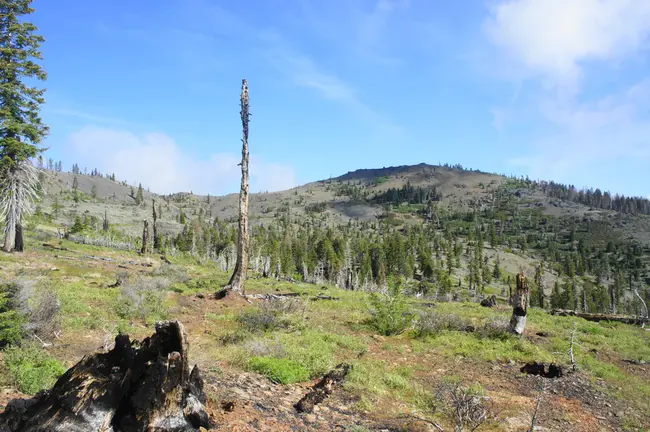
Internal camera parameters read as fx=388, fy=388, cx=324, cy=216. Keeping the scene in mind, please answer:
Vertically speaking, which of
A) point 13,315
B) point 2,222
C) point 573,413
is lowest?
point 573,413

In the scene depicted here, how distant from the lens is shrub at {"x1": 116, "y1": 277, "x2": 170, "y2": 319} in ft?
41.7

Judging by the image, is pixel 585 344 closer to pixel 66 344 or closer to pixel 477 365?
pixel 477 365

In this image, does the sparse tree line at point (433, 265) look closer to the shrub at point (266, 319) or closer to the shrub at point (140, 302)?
the shrub at point (140, 302)

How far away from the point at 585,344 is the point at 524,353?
17.7 feet

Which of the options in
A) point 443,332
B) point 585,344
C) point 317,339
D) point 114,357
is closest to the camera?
point 114,357

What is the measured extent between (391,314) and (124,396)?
11.7 metres

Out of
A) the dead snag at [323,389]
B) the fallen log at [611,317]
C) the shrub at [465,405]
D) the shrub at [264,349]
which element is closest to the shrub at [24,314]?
the shrub at [264,349]

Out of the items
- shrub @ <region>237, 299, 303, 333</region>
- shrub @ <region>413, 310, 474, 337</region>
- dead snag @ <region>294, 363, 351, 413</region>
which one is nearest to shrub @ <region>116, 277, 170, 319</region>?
shrub @ <region>237, 299, 303, 333</region>

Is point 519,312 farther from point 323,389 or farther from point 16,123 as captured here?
point 16,123

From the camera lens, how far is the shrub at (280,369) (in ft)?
28.9

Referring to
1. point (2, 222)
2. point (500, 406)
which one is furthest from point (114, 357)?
point (2, 222)

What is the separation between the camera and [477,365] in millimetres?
12242

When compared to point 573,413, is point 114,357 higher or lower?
higher

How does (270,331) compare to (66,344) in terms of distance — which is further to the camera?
(270,331)
